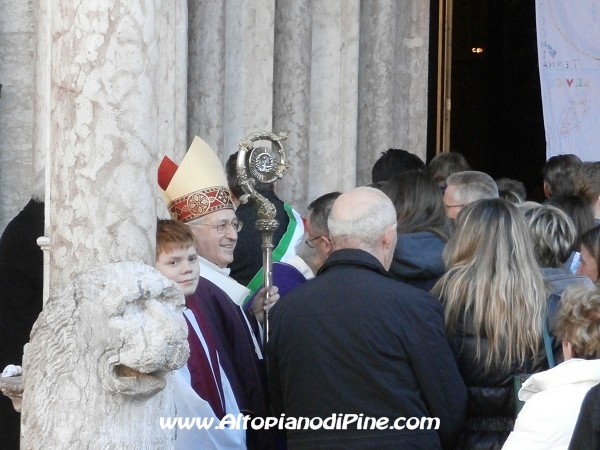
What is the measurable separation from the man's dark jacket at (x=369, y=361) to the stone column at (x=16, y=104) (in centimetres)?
216

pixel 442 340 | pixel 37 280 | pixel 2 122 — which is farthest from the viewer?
pixel 2 122

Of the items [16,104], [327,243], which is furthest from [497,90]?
[327,243]

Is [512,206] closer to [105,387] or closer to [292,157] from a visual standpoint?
[105,387]

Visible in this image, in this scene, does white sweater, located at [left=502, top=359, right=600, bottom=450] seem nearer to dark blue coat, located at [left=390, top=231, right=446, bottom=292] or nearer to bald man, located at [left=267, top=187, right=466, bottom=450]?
bald man, located at [left=267, top=187, right=466, bottom=450]

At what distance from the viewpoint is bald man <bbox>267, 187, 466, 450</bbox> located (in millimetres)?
3107

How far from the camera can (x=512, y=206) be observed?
3.44m

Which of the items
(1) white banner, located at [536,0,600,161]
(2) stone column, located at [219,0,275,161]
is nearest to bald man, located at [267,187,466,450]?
(2) stone column, located at [219,0,275,161]

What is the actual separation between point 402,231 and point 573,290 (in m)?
1.32

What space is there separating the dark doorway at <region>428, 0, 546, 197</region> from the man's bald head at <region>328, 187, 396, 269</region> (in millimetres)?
7039

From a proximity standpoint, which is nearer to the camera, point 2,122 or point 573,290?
point 573,290

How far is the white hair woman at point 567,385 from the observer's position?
2.72 meters

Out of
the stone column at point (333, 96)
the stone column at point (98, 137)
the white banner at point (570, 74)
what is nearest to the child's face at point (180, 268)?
the stone column at point (98, 137)

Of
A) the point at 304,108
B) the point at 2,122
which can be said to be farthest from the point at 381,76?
the point at 2,122

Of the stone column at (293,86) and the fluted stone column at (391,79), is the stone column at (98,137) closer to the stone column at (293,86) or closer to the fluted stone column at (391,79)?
the stone column at (293,86)
